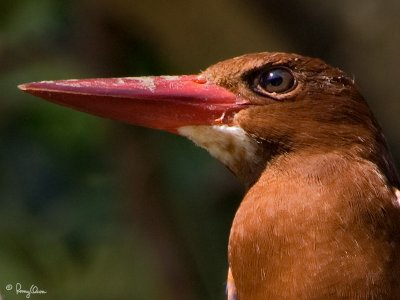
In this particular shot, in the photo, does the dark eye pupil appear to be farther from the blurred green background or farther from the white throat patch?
the blurred green background

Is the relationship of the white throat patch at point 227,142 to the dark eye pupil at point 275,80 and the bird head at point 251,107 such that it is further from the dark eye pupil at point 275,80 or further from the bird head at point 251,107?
the dark eye pupil at point 275,80

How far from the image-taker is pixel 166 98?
2.99 metres

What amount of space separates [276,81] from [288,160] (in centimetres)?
22

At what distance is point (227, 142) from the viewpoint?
9.59 feet

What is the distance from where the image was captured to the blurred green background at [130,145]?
14.7 ft

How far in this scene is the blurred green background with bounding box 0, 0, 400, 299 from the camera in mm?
4492

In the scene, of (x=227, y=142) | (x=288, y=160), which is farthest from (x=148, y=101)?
(x=288, y=160)

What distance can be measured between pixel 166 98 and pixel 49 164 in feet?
7.22

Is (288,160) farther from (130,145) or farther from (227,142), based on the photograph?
(130,145)

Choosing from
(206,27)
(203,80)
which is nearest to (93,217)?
(206,27)

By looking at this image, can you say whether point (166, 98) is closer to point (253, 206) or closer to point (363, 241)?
point (253, 206)

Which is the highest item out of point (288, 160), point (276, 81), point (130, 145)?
point (276, 81)

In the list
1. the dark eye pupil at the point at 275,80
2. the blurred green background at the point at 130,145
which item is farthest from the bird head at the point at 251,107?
the blurred green background at the point at 130,145

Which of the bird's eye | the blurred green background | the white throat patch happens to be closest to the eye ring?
the bird's eye
